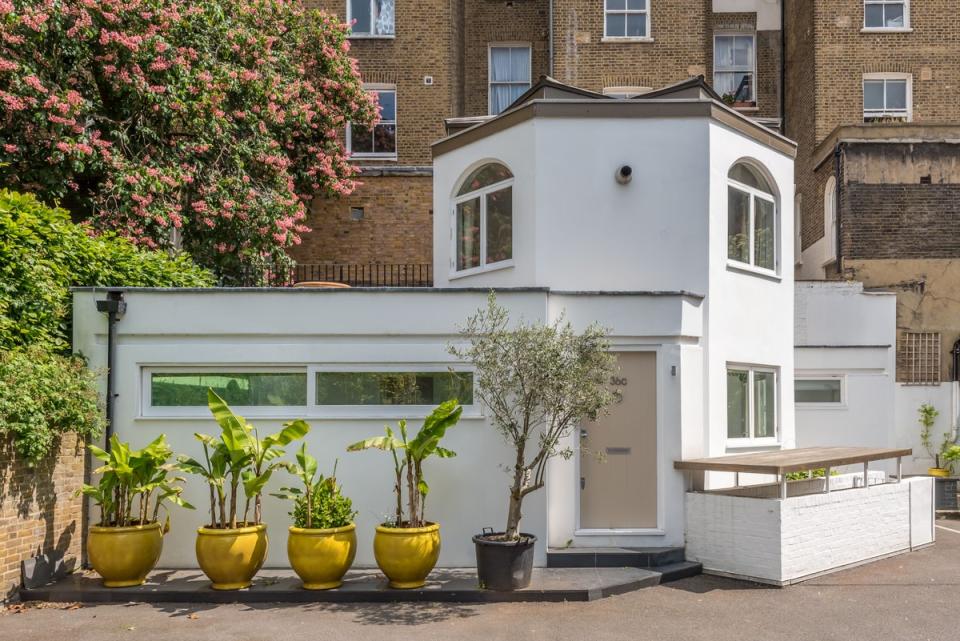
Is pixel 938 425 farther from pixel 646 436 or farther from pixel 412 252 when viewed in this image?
pixel 412 252

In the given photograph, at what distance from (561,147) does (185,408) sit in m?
6.16

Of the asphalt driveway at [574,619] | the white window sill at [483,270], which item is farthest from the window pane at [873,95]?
the asphalt driveway at [574,619]

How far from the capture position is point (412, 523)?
9375mm

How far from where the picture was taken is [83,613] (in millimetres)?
8547

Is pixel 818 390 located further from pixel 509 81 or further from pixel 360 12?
pixel 360 12

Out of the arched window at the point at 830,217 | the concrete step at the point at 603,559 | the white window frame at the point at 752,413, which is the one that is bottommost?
the concrete step at the point at 603,559

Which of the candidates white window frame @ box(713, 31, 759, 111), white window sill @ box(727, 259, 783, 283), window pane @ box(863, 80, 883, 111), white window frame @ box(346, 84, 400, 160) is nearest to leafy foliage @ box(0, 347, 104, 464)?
white window sill @ box(727, 259, 783, 283)

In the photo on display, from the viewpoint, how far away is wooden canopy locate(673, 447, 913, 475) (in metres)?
9.62

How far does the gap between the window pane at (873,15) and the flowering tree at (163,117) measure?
604 inches

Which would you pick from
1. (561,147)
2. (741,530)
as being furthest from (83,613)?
(561,147)

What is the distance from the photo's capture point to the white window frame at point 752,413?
11.8 m

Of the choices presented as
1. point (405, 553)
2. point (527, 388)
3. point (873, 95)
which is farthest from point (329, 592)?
point (873, 95)

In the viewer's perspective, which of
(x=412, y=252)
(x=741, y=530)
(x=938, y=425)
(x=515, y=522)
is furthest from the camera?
(x=412, y=252)

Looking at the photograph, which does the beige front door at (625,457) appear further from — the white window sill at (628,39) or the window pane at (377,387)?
A: the white window sill at (628,39)
